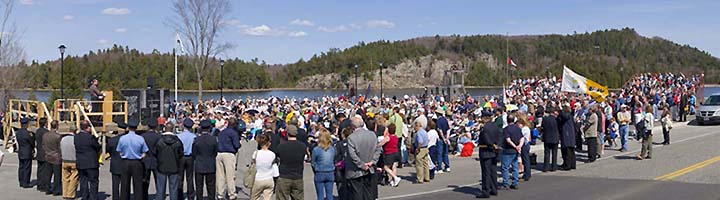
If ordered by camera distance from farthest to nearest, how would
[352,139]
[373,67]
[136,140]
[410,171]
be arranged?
1. [373,67]
2. [410,171]
3. [136,140]
4. [352,139]

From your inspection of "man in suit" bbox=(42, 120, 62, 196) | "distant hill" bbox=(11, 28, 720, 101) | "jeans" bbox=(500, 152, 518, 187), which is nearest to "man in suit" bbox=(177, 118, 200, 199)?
"man in suit" bbox=(42, 120, 62, 196)

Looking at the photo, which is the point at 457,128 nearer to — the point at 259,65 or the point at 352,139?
the point at 352,139

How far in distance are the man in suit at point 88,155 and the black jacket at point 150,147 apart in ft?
3.98

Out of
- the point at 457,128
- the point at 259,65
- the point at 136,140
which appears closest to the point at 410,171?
the point at 457,128

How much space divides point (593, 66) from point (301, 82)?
66613mm

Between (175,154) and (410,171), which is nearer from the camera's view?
(175,154)

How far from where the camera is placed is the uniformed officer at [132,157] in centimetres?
1212

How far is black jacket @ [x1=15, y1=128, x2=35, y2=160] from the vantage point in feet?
49.4

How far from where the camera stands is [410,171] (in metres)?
17.3

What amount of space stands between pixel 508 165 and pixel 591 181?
2419mm

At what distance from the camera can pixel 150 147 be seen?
1233 cm

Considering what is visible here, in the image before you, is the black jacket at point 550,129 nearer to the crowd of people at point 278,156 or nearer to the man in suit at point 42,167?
the crowd of people at point 278,156

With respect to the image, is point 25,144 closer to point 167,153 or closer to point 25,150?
point 25,150

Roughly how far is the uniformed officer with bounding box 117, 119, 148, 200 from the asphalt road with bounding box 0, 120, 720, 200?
204 cm
